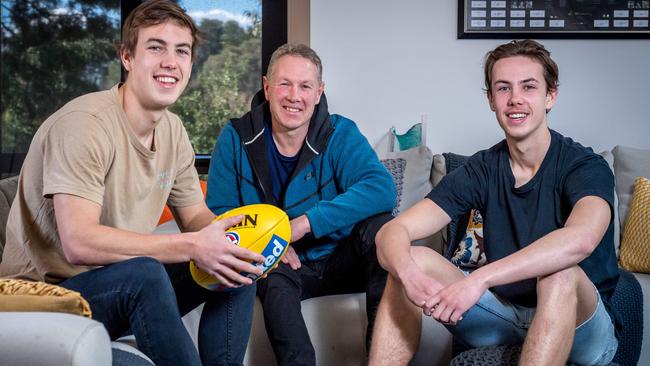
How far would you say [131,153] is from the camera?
2018 mm

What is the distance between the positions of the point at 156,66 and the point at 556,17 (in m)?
2.14

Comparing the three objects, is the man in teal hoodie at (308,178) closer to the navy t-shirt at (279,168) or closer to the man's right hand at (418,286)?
the navy t-shirt at (279,168)

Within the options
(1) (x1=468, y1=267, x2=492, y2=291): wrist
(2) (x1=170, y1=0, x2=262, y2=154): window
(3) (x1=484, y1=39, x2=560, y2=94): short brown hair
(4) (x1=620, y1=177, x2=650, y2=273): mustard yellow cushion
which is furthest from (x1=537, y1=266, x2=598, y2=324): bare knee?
(2) (x1=170, y1=0, x2=262, y2=154): window

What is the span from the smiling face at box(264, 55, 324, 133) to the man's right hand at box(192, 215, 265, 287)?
845mm

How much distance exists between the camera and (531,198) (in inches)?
88.6

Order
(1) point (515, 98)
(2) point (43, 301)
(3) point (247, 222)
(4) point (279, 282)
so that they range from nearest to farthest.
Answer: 1. (2) point (43, 301)
2. (3) point (247, 222)
3. (1) point (515, 98)
4. (4) point (279, 282)

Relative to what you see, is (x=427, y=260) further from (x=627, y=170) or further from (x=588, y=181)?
(x=627, y=170)

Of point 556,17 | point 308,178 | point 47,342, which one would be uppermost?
point 556,17

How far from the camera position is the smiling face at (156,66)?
2.07m

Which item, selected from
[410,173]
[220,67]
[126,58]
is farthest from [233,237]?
[220,67]

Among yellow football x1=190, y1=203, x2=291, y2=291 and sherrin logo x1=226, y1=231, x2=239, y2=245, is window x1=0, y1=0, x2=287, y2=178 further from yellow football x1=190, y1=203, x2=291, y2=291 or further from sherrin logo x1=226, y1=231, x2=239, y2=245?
sherrin logo x1=226, y1=231, x2=239, y2=245

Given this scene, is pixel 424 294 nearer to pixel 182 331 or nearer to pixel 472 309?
pixel 472 309

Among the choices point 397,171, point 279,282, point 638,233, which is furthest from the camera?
point 397,171

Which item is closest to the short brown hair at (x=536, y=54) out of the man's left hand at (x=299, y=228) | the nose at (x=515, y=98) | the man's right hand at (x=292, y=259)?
the nose at (x=515, y=98)
